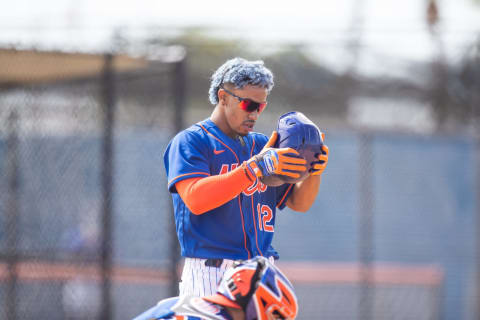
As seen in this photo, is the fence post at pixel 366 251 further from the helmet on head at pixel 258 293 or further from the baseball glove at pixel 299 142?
the helmet on head at pixel 258 293

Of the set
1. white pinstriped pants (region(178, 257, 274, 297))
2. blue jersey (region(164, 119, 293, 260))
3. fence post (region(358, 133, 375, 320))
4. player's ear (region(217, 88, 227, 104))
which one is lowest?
fence post (region(358, 133, 375, 320))

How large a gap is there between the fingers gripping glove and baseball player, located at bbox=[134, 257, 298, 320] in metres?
0.43

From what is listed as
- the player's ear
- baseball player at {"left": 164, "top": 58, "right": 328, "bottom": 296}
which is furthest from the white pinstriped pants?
the player's ear

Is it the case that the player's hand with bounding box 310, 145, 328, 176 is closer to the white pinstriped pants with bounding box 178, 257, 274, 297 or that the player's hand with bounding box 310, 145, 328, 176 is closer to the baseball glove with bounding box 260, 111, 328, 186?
the baseball glove with bounding box 260, 111, 328, 186

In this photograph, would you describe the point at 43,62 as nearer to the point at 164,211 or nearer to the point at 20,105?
the point at 20,105

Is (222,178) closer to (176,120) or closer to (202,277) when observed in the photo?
(202,277)

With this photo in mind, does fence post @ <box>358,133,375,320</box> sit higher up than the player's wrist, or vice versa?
the player's wrist

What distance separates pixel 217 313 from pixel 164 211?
5.43 m

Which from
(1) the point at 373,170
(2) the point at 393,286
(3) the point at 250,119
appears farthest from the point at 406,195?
(3) the point at 250,119

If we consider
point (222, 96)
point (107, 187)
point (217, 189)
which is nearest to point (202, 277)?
point (217, 189)

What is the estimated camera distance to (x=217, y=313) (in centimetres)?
263

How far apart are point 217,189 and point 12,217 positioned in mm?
4436

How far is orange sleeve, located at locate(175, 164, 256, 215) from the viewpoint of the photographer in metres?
2.94

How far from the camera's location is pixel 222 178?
2.95m
